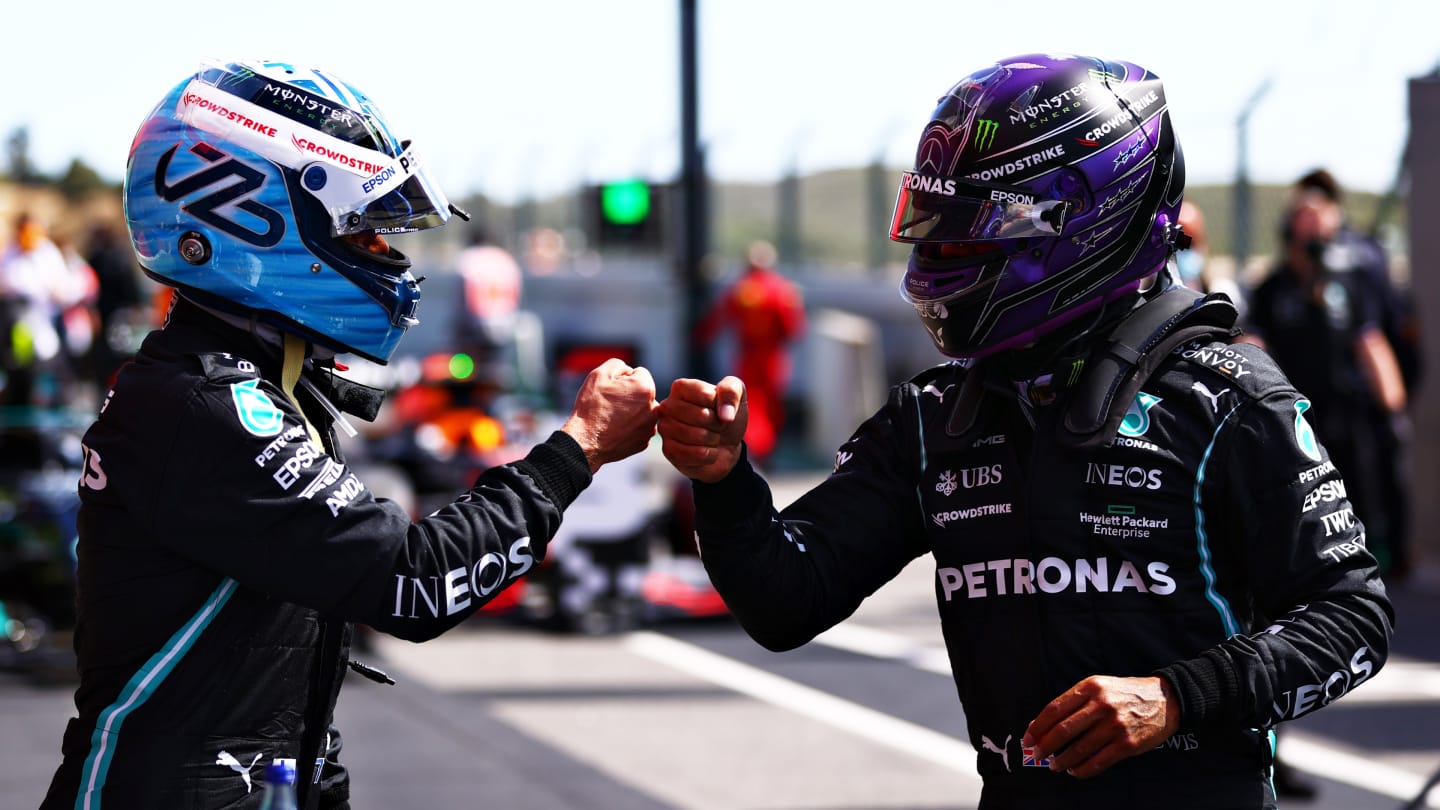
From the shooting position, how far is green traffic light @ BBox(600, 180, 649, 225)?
48.0 ft

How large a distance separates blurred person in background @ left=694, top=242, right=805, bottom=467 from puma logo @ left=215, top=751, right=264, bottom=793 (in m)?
11.7

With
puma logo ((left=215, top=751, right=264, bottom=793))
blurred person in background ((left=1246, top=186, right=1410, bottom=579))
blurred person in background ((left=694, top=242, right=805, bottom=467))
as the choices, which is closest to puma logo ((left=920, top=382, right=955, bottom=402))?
puma logo ((left=215, top=751, right=264, bottom=793))

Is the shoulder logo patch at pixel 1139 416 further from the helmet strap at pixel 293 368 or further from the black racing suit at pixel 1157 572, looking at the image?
the helmet strap at pixel 293 368

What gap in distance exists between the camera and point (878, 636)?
9.59 meters

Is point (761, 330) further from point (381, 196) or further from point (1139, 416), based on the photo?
point (1139, 416)

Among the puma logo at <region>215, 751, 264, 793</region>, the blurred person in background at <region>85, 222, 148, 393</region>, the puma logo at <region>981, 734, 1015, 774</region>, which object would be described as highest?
the puma logo at <region>215, 751, 264, 793</region>

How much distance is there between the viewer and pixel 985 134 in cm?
287

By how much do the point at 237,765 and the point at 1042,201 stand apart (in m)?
1.45

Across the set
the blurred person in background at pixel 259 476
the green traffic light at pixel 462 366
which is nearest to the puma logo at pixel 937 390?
the blurred person in background at pixel 259 476

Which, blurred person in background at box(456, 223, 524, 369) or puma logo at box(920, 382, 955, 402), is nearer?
puma logo at box(920, 382, 955, 402)

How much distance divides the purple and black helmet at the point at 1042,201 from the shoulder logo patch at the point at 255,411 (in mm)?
1005

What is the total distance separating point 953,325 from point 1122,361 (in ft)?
0.91

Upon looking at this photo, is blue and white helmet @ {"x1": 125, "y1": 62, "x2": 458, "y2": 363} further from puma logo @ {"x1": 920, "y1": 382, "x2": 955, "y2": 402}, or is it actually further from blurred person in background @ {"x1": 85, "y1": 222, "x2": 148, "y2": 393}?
blurred person in background @ {"x1": 85, "y1": 222, "x2": 148, "y2": 393}

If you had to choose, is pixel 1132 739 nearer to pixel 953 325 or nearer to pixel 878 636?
pixel 953 325
